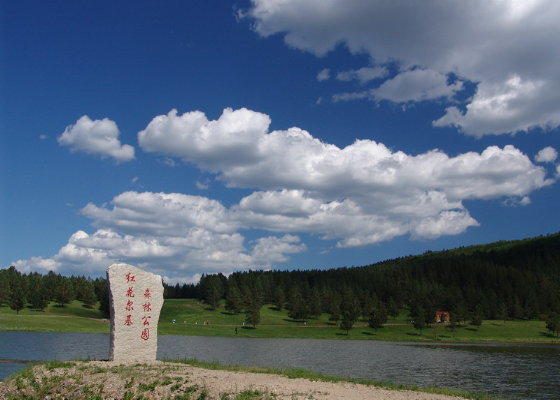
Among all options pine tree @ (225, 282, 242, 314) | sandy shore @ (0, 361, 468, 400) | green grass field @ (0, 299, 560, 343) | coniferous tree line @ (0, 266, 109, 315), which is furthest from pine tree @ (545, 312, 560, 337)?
coniferous tree line @ (0, 266, 109, 315)

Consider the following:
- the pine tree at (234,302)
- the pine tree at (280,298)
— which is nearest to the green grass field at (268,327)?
the pine tree at (234,302)

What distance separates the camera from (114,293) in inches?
1329

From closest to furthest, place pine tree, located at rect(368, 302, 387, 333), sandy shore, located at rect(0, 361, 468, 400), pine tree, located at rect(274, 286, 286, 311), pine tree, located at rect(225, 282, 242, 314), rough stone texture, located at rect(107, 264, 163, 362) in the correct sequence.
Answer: sandy shore, located at rect(0, 361, 468, 400) < rough stone texture, located at rect(107, 264, 163, 362) < pine tree, located at rect(368, 302, 387, 333) < pine tree, located at rect(225, 282, 242, 314) < pine tree, located at rect(274, 286, 286, 311)

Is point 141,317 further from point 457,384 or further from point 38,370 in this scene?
Result: point 457,384

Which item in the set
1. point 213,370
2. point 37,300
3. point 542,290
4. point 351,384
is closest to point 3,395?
point 213,370

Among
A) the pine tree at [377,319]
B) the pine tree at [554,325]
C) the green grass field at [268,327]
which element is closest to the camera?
the green grass field at [268,327]

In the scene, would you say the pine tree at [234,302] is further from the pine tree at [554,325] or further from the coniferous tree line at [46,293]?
the pine tree at [554,325]

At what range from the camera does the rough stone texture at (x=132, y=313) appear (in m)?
33.5

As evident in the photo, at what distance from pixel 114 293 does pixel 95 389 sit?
901cm

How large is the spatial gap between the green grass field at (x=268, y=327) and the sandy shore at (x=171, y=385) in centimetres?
8237

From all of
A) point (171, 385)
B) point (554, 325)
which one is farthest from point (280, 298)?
point (171, 385)

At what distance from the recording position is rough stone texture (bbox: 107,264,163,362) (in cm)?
3350

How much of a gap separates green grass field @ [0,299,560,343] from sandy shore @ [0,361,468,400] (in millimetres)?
82371

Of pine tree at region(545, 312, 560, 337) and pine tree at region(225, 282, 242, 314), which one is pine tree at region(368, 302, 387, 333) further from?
pine tree at region(225, 282, 242, 314)
